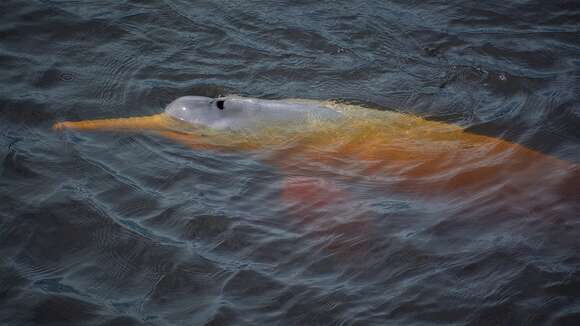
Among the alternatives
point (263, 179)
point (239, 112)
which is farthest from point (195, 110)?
point (263, 179)

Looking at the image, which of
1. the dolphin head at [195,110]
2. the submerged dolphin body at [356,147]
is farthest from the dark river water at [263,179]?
the dolphin head at [195,110]

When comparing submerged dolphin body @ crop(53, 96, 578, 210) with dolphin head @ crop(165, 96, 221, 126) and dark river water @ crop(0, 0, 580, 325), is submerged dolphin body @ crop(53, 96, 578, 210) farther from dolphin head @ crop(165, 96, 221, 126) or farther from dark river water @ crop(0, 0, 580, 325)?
dark river water @ crop(0, 0, 580, 325)

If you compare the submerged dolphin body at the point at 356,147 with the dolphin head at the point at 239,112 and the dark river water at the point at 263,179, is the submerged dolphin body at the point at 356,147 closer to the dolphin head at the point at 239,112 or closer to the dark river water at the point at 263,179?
the dolphin head at the point at 239,112

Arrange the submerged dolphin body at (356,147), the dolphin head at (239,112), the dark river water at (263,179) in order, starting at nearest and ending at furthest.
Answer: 1. the dark river water at (263,179)
2. the submerged dolphin body at (356,147)
3. the dolphin head at (239,112)

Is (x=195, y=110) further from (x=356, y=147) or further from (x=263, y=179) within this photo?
(x=356, y=147)

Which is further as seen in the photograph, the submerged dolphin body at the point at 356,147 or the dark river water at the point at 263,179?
the submerged dolphin body at the point at 356,147
